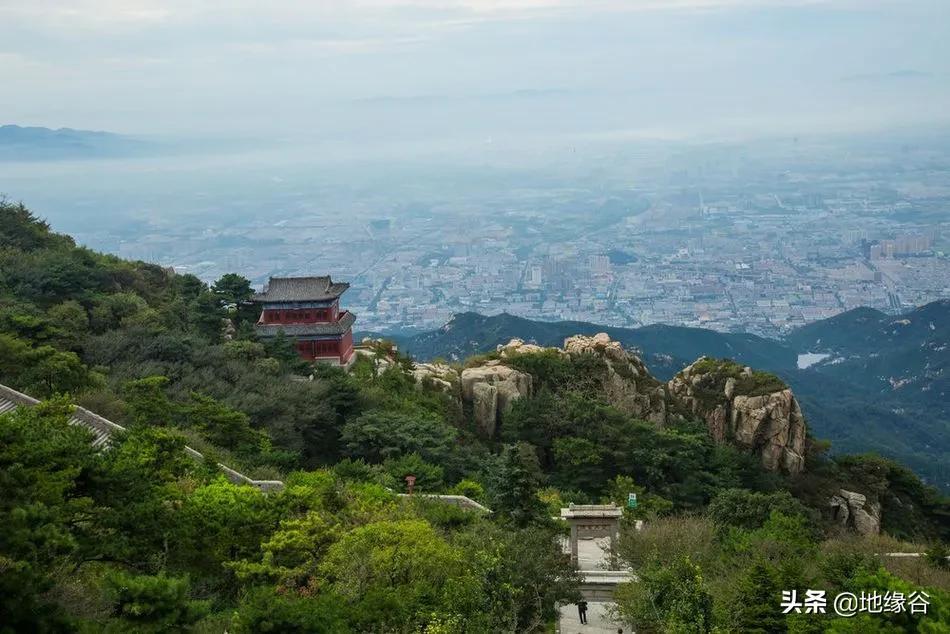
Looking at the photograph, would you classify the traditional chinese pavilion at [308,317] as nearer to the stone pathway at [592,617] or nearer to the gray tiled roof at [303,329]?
the gray tiled roof at [303,329]

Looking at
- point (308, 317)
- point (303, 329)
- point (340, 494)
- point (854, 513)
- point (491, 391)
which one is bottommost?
point (854, 513)

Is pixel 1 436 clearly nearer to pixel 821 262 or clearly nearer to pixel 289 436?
pixel 289 436

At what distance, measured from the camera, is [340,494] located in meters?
13.8

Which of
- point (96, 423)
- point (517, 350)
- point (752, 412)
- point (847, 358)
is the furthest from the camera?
point (847, 358)

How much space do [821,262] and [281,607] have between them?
112375 millimetres

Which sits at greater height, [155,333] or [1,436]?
[1,436]

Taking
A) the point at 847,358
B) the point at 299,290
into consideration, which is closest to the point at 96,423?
the point at 299,290

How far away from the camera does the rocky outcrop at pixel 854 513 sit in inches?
938

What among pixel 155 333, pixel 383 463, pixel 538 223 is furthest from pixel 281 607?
pixel 538 223

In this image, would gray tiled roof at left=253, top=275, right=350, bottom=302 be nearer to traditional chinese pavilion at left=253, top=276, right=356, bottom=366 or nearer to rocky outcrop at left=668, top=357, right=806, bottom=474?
traditional chinese pavilion at left=253, top=276, right=356, bottom=366

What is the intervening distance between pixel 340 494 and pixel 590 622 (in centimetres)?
393

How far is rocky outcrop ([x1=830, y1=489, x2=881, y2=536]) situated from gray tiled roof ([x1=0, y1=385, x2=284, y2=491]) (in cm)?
1504

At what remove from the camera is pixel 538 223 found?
440 ft

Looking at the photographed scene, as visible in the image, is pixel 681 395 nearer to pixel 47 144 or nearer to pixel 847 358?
pixel 847 358
